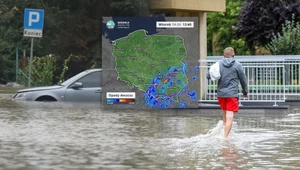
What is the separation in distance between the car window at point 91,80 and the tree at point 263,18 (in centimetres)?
1980

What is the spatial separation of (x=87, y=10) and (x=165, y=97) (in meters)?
17.8

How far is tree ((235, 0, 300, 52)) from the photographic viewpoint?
45.3 metres

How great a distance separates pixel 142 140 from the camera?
1656 cm

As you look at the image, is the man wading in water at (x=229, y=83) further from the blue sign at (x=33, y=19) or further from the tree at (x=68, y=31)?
the tree at (x=68, y=31)

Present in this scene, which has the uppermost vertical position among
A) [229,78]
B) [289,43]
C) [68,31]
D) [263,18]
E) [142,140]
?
[263,18]

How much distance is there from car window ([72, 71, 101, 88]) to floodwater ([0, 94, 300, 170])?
2.38m

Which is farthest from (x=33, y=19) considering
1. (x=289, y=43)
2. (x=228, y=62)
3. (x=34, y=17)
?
(x=228, y=62)

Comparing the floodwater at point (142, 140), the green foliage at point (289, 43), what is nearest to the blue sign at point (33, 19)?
the floodwater at point (142, 140)

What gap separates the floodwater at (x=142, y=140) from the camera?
43.1 feet

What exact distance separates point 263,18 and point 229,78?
2941cm

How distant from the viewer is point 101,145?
51.1 ft

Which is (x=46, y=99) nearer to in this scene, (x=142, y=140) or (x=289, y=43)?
(x=142, y=140)

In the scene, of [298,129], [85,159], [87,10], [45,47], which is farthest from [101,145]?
[45,47]

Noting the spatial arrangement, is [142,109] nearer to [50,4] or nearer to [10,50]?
[50,4]
